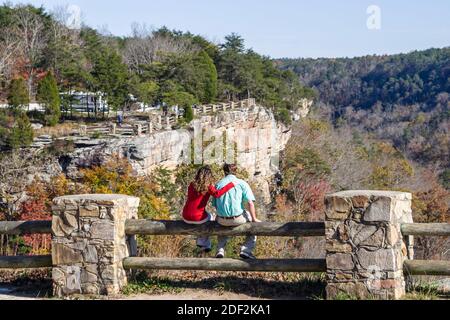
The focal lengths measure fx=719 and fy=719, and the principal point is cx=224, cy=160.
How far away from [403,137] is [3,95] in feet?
219

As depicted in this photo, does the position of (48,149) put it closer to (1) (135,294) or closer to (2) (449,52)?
(1) (135,294)

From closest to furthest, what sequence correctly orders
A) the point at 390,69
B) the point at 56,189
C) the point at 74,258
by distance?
the point at 74,258
the point at 56,189
the point at 390,69

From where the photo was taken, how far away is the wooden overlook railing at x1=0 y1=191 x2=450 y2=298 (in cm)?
832

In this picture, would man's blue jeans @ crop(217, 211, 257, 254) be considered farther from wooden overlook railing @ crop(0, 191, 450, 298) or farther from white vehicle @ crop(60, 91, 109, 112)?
white vehicle @ crop(60, 91, 109, 112)

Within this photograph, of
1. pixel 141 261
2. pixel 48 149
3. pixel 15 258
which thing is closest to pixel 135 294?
pixel 141 261

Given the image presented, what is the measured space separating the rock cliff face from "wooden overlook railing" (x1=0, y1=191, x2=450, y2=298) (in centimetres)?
2914

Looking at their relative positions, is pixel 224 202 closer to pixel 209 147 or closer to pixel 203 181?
pixel 203 181

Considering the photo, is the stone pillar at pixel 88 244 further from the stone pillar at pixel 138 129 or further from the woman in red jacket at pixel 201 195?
the stone pillar at pixel 138 129

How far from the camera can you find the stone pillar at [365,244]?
827 centimetres

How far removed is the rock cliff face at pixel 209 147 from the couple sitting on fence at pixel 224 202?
2941cm

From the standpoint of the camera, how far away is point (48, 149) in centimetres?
3838

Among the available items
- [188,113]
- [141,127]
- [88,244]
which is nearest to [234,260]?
[88,244]

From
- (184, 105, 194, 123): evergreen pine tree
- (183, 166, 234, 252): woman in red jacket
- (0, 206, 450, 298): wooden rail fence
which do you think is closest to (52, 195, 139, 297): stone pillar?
(0, 206, 450, 298): wooden rail fence

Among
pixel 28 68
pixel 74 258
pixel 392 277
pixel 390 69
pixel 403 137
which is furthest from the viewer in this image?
pixel 390 69
